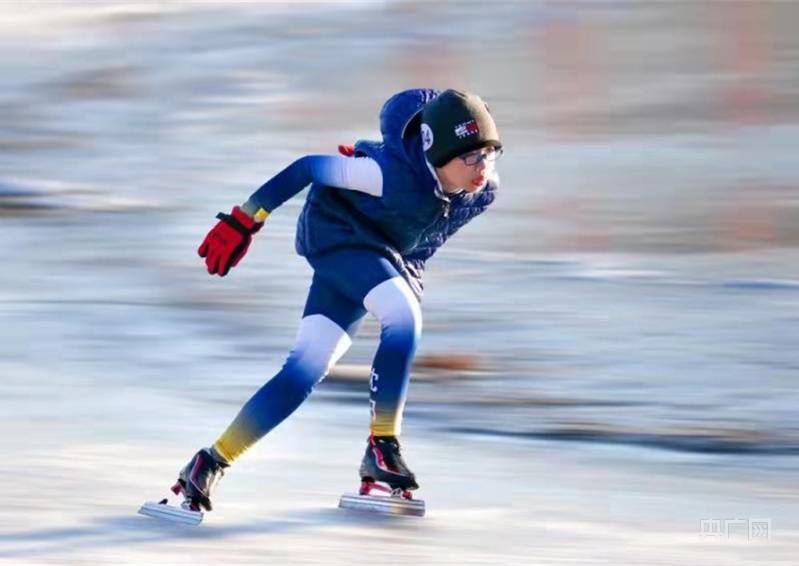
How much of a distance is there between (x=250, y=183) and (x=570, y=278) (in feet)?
11.7

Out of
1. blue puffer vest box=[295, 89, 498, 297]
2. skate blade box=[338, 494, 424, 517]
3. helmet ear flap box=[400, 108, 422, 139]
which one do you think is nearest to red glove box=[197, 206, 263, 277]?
blue puffer vest box=[295, 89, 498, 297]

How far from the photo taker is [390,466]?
18.3ft

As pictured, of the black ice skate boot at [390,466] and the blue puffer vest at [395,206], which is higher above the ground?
the blue puffer vest at [395,206]

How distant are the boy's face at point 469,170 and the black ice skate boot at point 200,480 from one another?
1110 millimetres

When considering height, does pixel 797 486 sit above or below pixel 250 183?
below

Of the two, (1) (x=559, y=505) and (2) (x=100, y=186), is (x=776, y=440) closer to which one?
(1) (x=559, y=505)

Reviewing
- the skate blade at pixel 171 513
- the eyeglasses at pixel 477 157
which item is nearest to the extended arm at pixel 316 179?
the eyeglasses at pixel 477 157

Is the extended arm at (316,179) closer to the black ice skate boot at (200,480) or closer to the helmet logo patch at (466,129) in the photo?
the helmet logo patch at (466,129)

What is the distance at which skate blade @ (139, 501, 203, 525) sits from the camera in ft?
17.5

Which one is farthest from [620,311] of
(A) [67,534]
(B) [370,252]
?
(A) [67,534]

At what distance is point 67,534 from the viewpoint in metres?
5.19

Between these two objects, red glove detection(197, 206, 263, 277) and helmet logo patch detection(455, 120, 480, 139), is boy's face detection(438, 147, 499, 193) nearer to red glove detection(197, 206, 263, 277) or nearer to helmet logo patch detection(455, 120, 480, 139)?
helmet logo patch detection(455, 120, 480, 139)

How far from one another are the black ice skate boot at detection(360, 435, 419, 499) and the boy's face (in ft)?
2.71

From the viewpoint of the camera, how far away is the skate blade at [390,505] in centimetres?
558
